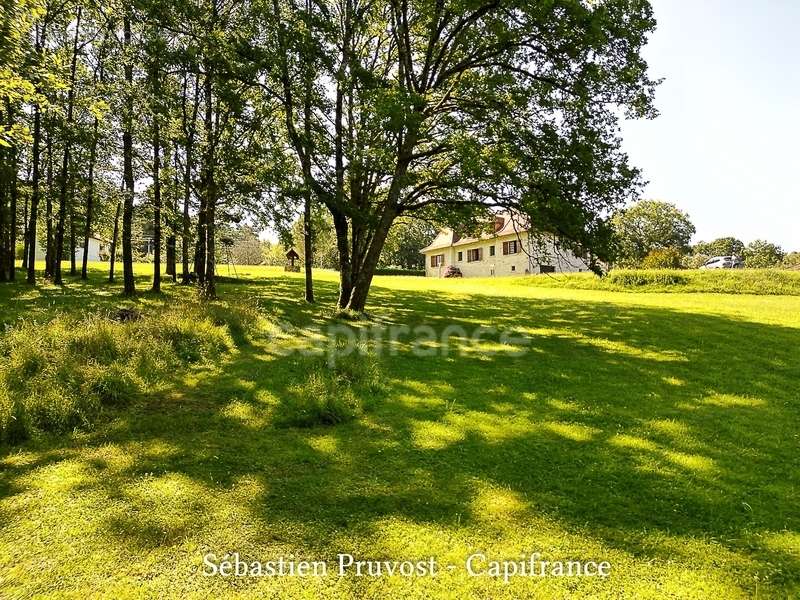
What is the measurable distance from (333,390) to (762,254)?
89.5 m

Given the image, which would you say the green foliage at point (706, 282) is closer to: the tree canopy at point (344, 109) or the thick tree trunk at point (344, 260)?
the tree canopy at point (344, 109)

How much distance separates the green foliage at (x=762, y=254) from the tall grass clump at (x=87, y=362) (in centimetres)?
7154

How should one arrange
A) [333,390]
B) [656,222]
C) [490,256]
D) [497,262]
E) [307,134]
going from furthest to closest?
[656,222], [490,256], [497,262], [307,134], [333,390]

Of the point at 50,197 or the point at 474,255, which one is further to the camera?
the point at 474,255

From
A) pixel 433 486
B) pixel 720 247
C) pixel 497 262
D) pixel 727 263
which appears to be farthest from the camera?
pixel 720 247

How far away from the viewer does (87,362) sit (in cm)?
778

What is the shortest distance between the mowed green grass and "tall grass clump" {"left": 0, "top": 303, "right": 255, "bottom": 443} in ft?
1.42

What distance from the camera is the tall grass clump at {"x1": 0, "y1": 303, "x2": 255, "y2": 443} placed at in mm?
6109

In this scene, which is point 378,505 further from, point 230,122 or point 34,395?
point 230,122

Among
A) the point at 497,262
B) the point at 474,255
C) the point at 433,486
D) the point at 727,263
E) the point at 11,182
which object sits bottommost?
the point at 433,486

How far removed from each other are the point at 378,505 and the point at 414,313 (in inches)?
505

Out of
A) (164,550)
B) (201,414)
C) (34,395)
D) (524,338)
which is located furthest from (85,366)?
(524,338)

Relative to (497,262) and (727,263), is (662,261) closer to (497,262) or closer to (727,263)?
(727,263)

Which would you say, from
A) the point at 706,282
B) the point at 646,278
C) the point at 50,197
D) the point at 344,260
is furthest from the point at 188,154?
the point at 706,282
